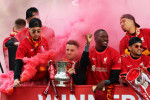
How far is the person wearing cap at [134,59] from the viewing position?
155 inches

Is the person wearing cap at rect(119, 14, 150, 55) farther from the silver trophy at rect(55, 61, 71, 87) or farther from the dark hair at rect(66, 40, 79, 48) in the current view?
the silver trophy at rect(55, 61, 71, 87)

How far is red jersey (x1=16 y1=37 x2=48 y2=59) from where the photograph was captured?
157 inches

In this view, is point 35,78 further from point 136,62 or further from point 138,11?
point 138,11

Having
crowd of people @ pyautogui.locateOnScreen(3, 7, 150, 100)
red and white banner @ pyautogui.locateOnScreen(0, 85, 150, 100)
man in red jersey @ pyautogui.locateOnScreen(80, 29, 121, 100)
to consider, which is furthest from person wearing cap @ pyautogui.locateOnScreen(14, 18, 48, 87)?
man in red jersey @ pyautogui.locateOnScreen(80, 29, 121, 100)

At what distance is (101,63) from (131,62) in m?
0.44

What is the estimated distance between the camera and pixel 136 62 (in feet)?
13.0

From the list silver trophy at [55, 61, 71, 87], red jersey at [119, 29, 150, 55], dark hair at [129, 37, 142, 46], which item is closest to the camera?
silver trophy at [55, 61, 71, 87]

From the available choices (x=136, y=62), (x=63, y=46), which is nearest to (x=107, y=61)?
(x=136, y=62)

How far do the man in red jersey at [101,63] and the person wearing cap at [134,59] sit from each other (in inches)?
4.3

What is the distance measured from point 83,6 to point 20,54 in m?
1.39

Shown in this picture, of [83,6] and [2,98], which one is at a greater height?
[83,6]

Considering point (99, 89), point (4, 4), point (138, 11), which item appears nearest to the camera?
point (99, 89)

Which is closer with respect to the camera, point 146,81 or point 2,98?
point 146,81

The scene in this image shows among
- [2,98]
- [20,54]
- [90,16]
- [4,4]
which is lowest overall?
[2,98]
